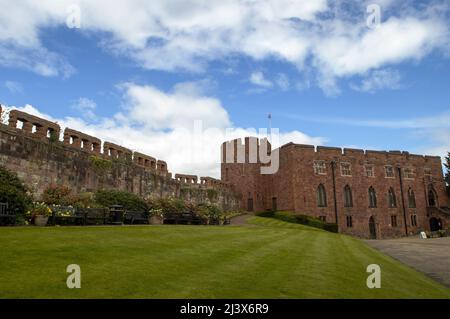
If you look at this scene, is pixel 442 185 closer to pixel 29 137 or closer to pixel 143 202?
pixel 143 202

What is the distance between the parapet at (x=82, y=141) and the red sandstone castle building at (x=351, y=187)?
27.5 metres

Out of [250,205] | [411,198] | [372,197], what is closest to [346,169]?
[372,197]

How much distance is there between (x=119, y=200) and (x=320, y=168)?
1224 inches

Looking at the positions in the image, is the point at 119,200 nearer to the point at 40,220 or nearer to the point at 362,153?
the point at 40,220

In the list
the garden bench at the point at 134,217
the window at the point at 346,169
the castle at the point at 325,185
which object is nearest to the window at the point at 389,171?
the castle at the point at 325,185

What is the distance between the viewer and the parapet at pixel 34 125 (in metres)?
16.2

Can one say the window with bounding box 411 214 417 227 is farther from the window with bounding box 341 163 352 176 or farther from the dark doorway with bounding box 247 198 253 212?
the dark doorway with bounding box 247 198 253 212

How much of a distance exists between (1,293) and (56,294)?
2.54ft

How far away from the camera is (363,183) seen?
46406 millimetres

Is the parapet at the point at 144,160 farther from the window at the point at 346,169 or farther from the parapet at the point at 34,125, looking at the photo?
the window at the point at 346,169

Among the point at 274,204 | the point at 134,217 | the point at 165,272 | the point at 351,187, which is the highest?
the point at 351,187

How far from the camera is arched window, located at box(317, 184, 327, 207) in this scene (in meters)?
43.6

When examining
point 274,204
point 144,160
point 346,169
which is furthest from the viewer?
point 274,204

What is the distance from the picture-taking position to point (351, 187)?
45656mm
